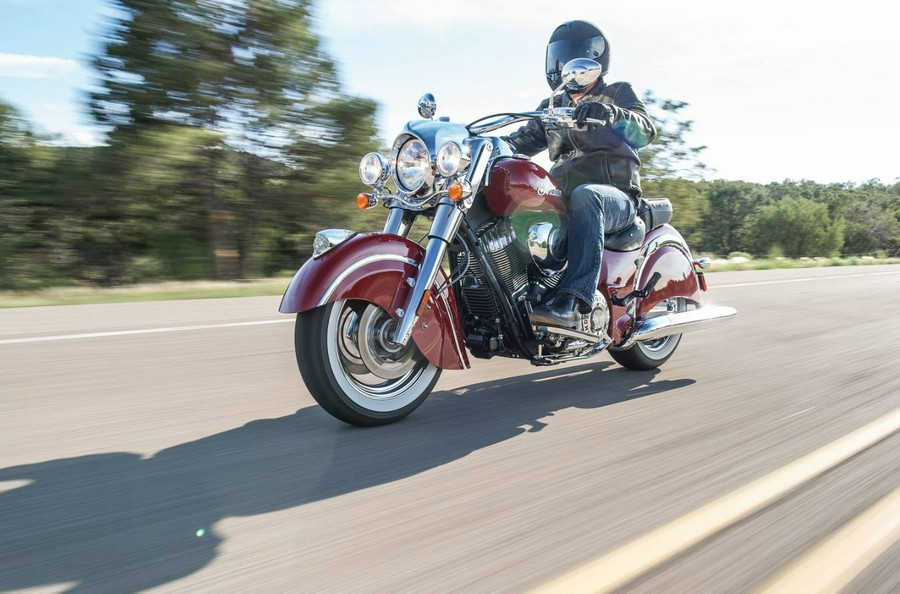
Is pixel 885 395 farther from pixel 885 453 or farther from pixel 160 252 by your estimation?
pixel 160 252

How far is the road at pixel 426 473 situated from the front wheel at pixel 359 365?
123mm

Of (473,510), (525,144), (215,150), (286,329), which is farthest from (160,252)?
(473,510)

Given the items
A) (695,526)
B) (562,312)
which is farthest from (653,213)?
(695,526)

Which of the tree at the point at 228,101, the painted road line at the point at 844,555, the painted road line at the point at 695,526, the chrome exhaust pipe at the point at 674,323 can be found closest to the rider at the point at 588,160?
the chrome exhaust pipe at the point at 674,323

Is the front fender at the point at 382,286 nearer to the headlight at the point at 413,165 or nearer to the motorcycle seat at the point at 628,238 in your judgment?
the headlight at the point at 413,165

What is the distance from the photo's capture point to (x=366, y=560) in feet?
7.09

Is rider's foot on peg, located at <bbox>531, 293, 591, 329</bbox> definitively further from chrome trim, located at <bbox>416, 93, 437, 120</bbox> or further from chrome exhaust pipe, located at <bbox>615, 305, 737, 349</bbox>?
chrome trim, located at <bbox>416, 93, 437, 120</bbox>

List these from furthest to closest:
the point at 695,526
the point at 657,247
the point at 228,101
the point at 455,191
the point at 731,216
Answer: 1. the point at 731,216
2. the point at 228,101
3. the point at 657,247
4. the point at 455,191
5. the point at 695,526

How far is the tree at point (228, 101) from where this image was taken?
507 inches

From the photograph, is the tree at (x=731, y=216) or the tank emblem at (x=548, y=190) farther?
the tree at (x=731, y=216)

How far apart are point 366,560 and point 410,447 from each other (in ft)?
3.57

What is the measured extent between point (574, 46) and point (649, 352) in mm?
1984

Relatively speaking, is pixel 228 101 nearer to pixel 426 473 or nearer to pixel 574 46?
pixel 574 46

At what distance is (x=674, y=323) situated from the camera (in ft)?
15.0
